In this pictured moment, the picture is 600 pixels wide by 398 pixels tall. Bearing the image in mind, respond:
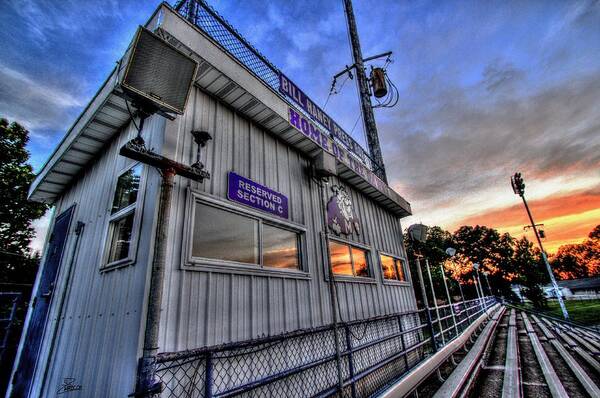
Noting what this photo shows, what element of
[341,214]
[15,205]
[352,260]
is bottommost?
[352,260]

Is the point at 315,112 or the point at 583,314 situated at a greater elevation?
the point at 315,112

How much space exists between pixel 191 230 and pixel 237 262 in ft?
2.47

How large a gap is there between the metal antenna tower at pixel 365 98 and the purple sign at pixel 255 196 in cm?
513

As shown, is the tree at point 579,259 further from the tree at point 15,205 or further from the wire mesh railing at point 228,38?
the tree at point 15,205

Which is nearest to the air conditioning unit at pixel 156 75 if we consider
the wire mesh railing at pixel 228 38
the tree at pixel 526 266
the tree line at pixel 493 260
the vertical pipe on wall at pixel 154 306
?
the vertical pipe on wall at pixel 154 306

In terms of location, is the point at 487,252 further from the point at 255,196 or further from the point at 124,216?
the point at 124,216

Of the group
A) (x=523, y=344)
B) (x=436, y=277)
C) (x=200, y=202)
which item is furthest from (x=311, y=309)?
(x=436, y=277)

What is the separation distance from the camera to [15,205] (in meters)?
13.1

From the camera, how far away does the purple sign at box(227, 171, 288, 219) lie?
3.61 meters

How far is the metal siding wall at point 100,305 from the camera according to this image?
2.45 m

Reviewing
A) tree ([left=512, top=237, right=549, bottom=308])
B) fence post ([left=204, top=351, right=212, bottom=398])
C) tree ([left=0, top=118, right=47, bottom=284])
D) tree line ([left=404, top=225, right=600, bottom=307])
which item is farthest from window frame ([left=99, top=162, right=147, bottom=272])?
tree ([left=512, top=237, right=549, bottom=308])

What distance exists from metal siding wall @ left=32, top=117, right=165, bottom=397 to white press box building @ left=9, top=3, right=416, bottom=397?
25 mm

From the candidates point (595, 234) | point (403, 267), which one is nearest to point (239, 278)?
point (403, 267)

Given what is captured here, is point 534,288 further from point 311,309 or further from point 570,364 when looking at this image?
point 311,309
